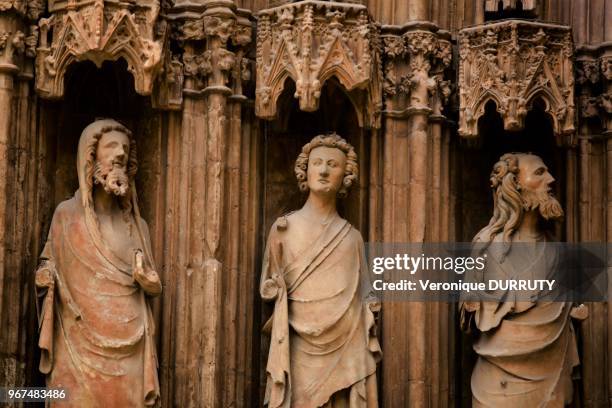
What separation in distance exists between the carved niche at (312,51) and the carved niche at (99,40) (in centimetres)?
85

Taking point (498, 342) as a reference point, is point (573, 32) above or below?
above

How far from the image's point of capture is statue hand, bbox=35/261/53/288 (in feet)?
55.6

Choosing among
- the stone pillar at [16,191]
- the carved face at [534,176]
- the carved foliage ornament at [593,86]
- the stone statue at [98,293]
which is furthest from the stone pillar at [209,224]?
the carved foliage ornament at [593,86]

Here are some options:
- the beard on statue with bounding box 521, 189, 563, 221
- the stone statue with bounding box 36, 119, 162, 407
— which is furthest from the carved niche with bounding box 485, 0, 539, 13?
the stone statue with bounding box 36, 119, 162, 407

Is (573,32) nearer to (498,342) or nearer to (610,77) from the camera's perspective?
(610,77)

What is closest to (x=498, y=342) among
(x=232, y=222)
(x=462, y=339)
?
(x=462, y=339)

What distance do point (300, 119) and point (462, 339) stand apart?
2.05 m

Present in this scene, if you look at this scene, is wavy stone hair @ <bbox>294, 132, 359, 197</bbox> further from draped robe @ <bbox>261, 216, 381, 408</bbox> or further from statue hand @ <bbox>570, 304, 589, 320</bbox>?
statue hand @ <bbox>570, 304, 589, 320</bbox>

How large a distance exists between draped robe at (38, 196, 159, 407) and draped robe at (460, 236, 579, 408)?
2.40 m

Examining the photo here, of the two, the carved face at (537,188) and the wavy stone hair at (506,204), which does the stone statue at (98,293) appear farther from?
the carved face at (537,188)

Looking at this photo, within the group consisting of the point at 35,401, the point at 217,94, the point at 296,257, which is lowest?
the point at 35,401

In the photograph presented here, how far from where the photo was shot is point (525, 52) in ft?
58.4

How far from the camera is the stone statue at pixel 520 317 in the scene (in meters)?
17.3

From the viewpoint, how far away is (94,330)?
665 inches
